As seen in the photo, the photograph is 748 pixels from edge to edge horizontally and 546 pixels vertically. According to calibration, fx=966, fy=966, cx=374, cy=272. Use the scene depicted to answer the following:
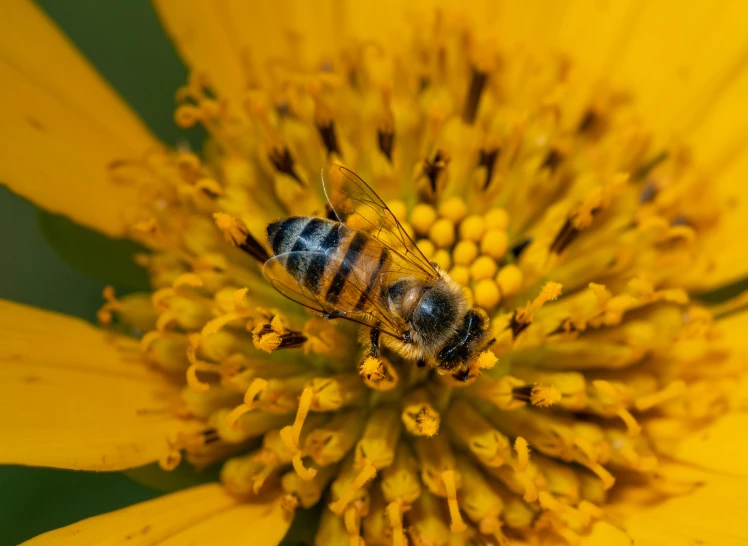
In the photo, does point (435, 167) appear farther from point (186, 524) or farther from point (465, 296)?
point (186, 524)

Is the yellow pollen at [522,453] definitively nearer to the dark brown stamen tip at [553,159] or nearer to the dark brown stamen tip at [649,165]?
the dark brown stamen tip at [553,159]

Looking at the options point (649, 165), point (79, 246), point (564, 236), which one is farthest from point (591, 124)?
point (79, 246)

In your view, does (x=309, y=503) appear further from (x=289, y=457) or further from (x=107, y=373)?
(x=107, y=373)

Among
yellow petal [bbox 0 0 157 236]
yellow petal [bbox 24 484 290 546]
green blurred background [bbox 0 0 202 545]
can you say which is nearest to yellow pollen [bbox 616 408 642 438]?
yellow petal [bbox 24 484 290 546]

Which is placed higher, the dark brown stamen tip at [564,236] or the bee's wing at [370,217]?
the dark brown stamen tip at [564,236]

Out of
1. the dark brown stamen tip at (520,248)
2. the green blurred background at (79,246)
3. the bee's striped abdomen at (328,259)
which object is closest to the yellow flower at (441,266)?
the dark brown stamen tip at (520,248)

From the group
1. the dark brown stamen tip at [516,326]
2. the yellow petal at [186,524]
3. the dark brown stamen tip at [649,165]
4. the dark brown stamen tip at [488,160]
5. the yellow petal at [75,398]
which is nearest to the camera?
the yellow petal at [186,524]

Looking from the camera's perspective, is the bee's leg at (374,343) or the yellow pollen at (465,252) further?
the yellow pollen at (465,252)

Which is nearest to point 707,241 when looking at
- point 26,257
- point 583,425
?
point 583,425
